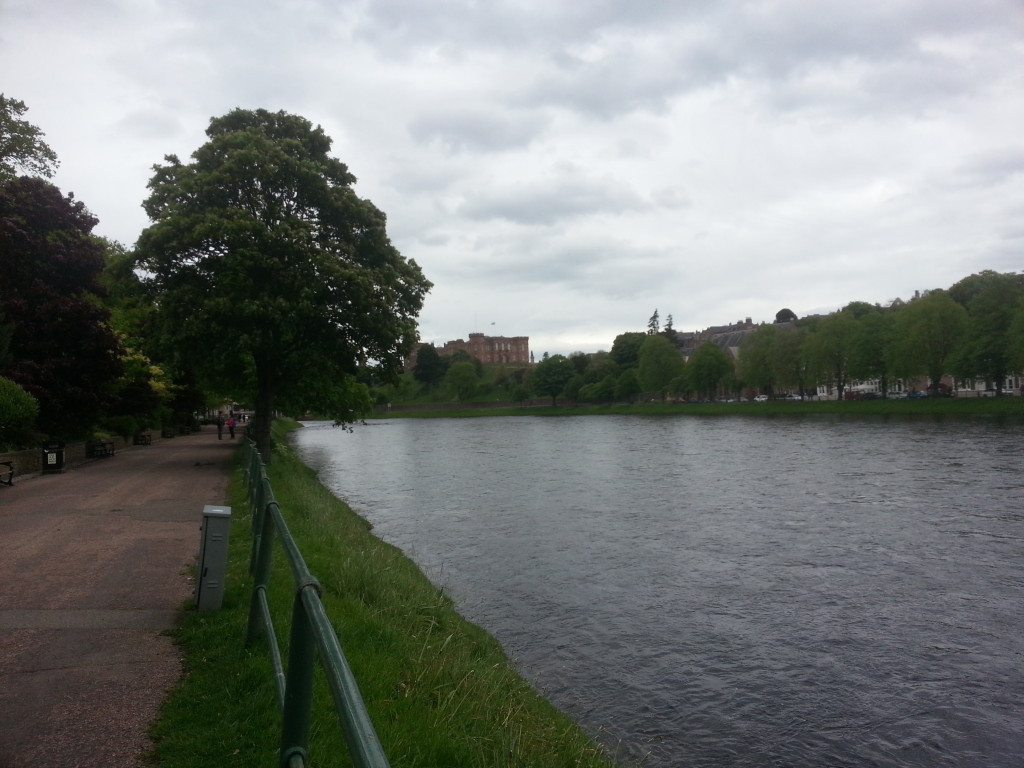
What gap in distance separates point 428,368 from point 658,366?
6615 centimetres

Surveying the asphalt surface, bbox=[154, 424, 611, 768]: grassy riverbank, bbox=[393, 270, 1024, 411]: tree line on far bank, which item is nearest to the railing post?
bbox=[154, 424, 611, 768]: grassy riverbank

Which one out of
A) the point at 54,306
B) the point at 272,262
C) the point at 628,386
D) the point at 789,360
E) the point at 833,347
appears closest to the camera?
the point at 272,262

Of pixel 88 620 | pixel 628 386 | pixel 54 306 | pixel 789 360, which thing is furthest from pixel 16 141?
pixel 628 386

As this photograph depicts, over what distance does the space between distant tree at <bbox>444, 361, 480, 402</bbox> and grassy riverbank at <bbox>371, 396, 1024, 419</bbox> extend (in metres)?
13.9

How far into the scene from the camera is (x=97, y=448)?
88.9 ft

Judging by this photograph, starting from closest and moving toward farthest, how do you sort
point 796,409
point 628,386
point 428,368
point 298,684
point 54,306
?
1. point 298,684
2. point 54,306
3. point 796,409
4. point 628,386
5. point 428,368

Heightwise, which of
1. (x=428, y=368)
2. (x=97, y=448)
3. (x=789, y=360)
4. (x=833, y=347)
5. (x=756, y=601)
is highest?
(x=428, y=368)

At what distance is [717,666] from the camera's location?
9891 mm

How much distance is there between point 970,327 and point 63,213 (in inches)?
2652

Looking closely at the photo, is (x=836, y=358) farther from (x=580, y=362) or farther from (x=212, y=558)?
(x=212, y=558)

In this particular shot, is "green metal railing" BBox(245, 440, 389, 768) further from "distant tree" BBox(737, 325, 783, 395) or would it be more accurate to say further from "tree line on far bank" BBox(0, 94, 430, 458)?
"distant tree" BBox(737, 325, 783, 395)

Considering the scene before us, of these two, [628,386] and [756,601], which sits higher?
[628,386]

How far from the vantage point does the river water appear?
834cm

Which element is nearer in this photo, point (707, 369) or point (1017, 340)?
point (1017, 340)
